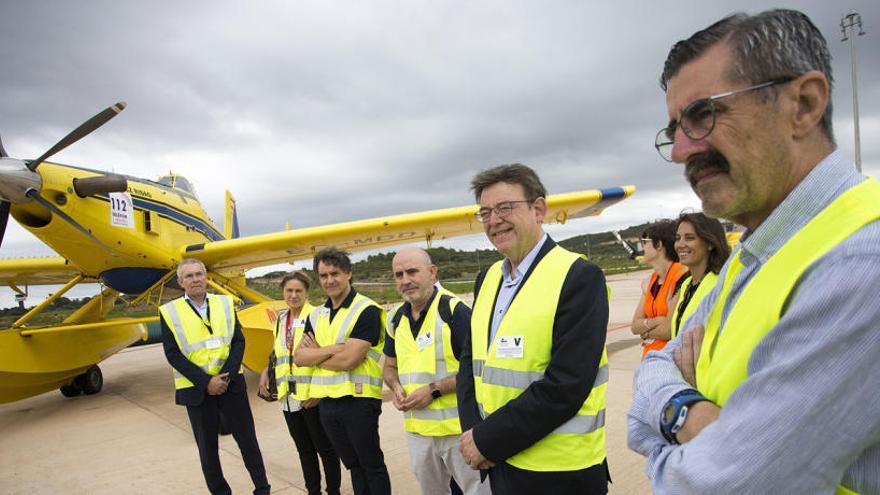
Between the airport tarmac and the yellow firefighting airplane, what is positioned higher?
the yellow firefighting airplane

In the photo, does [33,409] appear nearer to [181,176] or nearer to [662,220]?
[181,176]

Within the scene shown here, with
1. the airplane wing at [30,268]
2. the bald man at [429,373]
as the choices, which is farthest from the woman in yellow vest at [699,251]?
the airplane wing at [30,268]

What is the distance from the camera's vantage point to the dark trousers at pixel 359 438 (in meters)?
2.97

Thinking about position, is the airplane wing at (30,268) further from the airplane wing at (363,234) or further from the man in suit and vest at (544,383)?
the man in suit and vest at (544,383)

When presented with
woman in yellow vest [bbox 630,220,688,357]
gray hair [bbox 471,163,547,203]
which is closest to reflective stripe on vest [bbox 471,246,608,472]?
gray hair [bbox 471,163,547,203]

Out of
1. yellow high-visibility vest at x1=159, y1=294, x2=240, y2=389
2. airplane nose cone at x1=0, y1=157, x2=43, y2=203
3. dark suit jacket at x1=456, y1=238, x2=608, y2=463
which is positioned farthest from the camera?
airplane nose cone at x1=0, y1=157, x2=43, y2=203

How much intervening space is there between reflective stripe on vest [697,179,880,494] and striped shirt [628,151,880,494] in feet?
0.06

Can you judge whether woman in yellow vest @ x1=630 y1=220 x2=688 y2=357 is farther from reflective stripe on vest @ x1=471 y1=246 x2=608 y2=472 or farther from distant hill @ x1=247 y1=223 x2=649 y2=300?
distant hill @ x1=247 y1=223 x2=649 y2=300

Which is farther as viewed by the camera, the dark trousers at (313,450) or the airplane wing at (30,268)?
the airplane wing at (30,268)

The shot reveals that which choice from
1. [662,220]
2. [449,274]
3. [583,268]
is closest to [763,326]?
[583,268]

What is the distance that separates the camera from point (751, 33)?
88 centimetres

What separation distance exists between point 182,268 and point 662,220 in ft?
12.9

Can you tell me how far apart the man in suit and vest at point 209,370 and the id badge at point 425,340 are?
1.78m

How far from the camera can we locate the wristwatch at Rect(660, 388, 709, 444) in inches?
36.3
